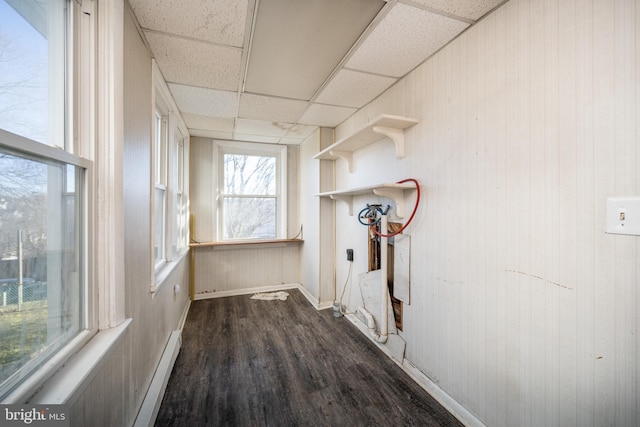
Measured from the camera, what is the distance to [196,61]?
175 centimetres

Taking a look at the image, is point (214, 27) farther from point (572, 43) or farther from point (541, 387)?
point (541, 387)

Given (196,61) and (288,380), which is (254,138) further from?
(288,380)

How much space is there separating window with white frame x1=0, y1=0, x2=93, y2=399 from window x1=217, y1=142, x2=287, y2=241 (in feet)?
9.25

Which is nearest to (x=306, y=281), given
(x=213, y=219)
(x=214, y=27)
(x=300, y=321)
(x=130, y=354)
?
(x=300, y=321)

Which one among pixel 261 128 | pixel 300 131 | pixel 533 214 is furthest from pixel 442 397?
pixel 261 128

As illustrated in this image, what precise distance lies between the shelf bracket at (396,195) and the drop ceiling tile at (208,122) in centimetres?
198

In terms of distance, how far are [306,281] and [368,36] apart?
3024mm

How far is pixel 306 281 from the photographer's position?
3678 millimetres

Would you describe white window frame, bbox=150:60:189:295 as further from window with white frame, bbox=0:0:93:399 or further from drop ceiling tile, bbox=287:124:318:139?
drop ceiling tile, bbox=287:124:318:139

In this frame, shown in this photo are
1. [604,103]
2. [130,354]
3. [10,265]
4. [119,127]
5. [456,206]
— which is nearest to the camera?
[10,265]

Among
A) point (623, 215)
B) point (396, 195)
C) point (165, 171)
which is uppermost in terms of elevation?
point (165, 171)

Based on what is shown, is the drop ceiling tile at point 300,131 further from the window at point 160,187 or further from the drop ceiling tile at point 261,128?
the window at point 160,187

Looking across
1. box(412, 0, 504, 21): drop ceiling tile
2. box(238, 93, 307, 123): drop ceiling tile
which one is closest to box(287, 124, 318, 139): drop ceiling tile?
box(238, 93, 307, 123): drop ceiling tile

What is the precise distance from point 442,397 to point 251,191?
3.32m
